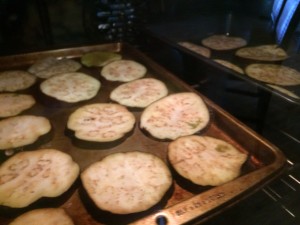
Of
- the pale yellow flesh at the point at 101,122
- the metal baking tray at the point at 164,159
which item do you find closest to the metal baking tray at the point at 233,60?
the metal baking tray at the point at 164,159

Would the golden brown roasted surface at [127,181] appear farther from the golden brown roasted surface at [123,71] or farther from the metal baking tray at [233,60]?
the golden brown roasted surface at [123,71]

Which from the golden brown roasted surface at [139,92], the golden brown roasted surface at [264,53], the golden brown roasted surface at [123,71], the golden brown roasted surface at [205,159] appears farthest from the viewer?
the golden brown roasted surface at [264,53]

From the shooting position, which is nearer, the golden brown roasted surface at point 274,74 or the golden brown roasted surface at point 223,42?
the golden brown roasted surface at point 274,74

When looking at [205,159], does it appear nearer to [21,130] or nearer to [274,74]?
[21,130]

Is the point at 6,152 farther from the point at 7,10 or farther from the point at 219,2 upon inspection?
the point at 219,2

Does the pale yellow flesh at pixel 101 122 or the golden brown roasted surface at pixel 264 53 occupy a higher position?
the golden brown roasted surface at pixel 264 53

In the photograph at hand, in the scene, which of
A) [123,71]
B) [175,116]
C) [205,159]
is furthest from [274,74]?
[205,159]

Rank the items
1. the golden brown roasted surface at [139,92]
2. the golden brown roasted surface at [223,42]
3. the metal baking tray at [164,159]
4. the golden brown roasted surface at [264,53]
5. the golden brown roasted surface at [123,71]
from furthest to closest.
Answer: the golden brown roasted surface at [223,42]
the golden brown roasted surface at [264,53]
the golden brown roasted surface at [123,71]
the golden brown roasted surface at [139,92]
the metal baking tray at [164,159]

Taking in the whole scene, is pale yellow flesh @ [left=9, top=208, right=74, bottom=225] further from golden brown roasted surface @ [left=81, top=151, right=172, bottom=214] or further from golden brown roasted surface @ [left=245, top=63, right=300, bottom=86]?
golden brown roasted surface @ [left=245, top=63, right=300, bottom=86]

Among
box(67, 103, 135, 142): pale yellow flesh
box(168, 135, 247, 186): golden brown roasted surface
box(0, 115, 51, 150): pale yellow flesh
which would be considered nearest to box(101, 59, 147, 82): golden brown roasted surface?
box(67, 103, 135, 142): pale yellow flesh
